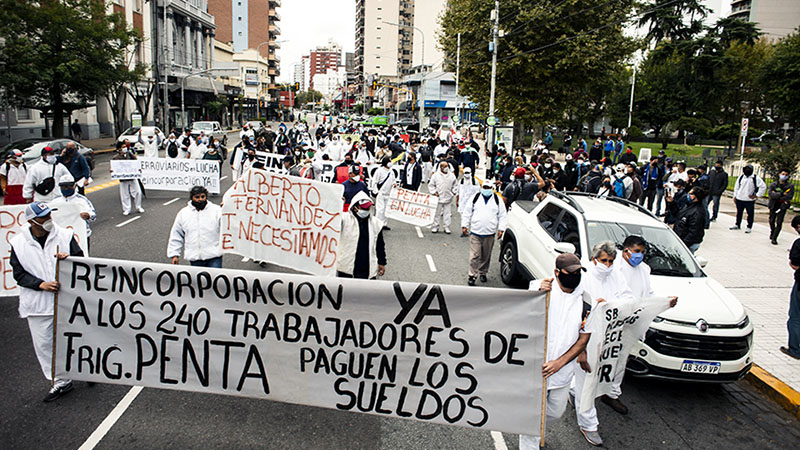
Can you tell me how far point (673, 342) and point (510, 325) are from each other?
8.37 ft

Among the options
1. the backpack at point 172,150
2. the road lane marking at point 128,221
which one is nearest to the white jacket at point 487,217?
the road lane marking at point 128,221

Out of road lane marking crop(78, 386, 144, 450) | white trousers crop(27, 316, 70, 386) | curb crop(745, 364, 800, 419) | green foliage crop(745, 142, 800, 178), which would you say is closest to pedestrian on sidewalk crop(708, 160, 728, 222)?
green foliage crop(745, 142, 800, 178)

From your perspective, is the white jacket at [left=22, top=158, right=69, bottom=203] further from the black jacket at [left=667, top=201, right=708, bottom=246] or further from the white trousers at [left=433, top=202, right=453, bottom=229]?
the black jacket at [left=667, top=201, right=708, bottom=246]

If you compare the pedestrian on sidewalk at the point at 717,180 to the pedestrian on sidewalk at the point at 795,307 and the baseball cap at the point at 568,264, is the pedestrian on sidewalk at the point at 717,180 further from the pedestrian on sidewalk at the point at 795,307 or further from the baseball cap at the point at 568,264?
the baseball cap at the point at 568,264

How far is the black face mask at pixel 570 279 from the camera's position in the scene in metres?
4.12

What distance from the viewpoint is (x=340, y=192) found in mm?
6906

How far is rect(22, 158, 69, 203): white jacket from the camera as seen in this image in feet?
30.9

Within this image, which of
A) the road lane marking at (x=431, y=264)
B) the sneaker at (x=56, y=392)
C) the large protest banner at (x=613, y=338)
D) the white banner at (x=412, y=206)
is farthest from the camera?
the white banner at (x=412, y=206)

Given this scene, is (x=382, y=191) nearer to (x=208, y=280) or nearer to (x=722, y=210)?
(x=208, y=280)

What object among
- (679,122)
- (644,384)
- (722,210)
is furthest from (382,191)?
(679,122)

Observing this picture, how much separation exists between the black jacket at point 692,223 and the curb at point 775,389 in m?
A: 3.28

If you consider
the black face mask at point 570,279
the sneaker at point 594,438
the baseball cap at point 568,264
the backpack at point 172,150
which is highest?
the backpack at point 172,150

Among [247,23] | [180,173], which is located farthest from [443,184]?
[247,23]

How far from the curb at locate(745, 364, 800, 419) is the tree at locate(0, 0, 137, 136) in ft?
97.8
